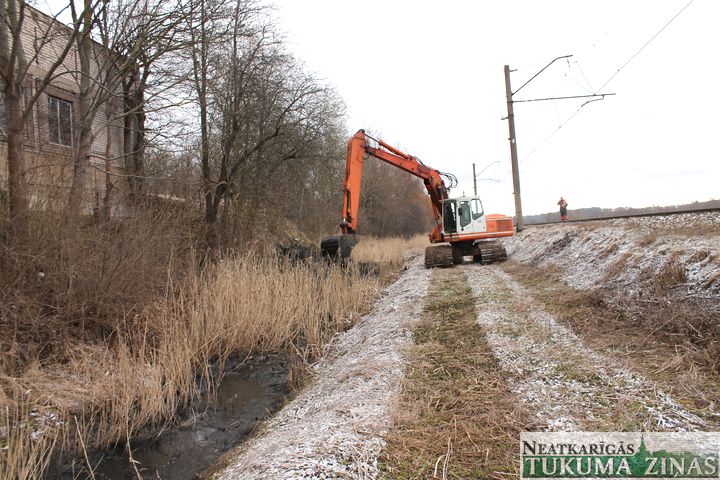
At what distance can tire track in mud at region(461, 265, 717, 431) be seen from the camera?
2700mm

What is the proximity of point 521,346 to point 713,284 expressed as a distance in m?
1.97

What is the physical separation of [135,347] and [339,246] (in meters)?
6.41

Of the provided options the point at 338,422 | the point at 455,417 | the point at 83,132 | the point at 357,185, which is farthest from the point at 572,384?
the point at 357,185

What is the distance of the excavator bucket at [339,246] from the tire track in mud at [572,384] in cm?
615

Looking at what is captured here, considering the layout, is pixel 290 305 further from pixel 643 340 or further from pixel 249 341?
pixel 643 340

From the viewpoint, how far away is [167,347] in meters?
5.12

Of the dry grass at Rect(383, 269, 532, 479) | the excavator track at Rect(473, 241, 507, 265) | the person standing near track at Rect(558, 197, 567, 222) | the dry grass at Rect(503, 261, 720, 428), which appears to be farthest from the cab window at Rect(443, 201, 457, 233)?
the person standing near track at Rect(558, 197, 567, 222)

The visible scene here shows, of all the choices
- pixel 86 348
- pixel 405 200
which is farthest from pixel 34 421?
pixel 405 200

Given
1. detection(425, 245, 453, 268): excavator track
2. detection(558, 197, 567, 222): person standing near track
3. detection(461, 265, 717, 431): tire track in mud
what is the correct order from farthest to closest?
detection(558, 197, 567, 222): person standing near track < detection(425, 245, 453, 268): excavator track < detection(461, 265, 717, 431): tire track in mud

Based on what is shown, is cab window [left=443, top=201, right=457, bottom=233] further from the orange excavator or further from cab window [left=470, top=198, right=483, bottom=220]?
cab window [left=470, top=198, right=483, bottom=220]

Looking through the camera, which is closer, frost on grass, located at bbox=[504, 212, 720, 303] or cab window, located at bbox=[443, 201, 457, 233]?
frost on grass, located at bbox=[504, 212, 720, 303]

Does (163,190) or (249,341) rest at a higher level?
(163,190)

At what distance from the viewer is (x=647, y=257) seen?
19.0 ft

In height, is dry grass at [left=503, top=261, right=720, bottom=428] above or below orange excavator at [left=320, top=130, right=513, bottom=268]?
below
